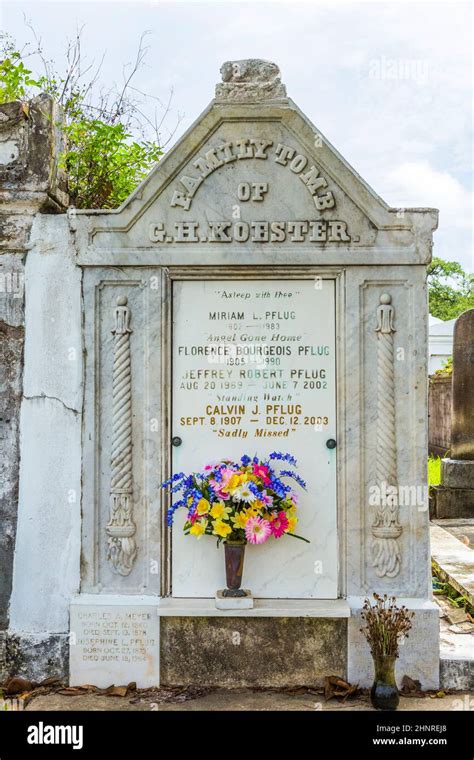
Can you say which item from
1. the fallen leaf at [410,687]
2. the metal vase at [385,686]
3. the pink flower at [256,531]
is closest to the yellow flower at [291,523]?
the pink flower at [256,531]

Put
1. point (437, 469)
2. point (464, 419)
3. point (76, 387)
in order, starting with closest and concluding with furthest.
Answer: point (76, 387)
point (464, 419)
point (437, 469)

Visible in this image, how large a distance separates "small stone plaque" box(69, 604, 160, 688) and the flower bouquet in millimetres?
550

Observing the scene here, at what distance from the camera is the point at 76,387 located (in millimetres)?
4422

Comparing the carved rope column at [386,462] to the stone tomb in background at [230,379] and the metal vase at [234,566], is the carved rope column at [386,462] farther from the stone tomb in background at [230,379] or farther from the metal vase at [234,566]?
the metal vase at [234,566]

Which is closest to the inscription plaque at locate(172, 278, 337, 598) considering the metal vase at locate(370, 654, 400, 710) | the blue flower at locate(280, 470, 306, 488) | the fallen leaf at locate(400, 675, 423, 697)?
the blue flower at locate(280, 470, 306, 488)

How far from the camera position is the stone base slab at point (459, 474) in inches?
341

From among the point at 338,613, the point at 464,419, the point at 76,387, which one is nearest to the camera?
the point at 338,613

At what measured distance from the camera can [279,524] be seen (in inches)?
165

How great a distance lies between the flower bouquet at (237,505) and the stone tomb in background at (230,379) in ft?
0.57

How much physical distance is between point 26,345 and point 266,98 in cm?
210

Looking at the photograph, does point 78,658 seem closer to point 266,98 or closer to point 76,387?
point 76,387

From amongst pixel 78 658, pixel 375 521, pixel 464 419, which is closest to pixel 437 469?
pixel 464 419

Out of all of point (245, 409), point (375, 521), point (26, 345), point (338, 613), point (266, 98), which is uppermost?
point (266, 98)

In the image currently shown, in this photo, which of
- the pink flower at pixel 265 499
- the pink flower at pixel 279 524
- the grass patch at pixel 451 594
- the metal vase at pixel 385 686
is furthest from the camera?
the grass patch at pixel 451 594
